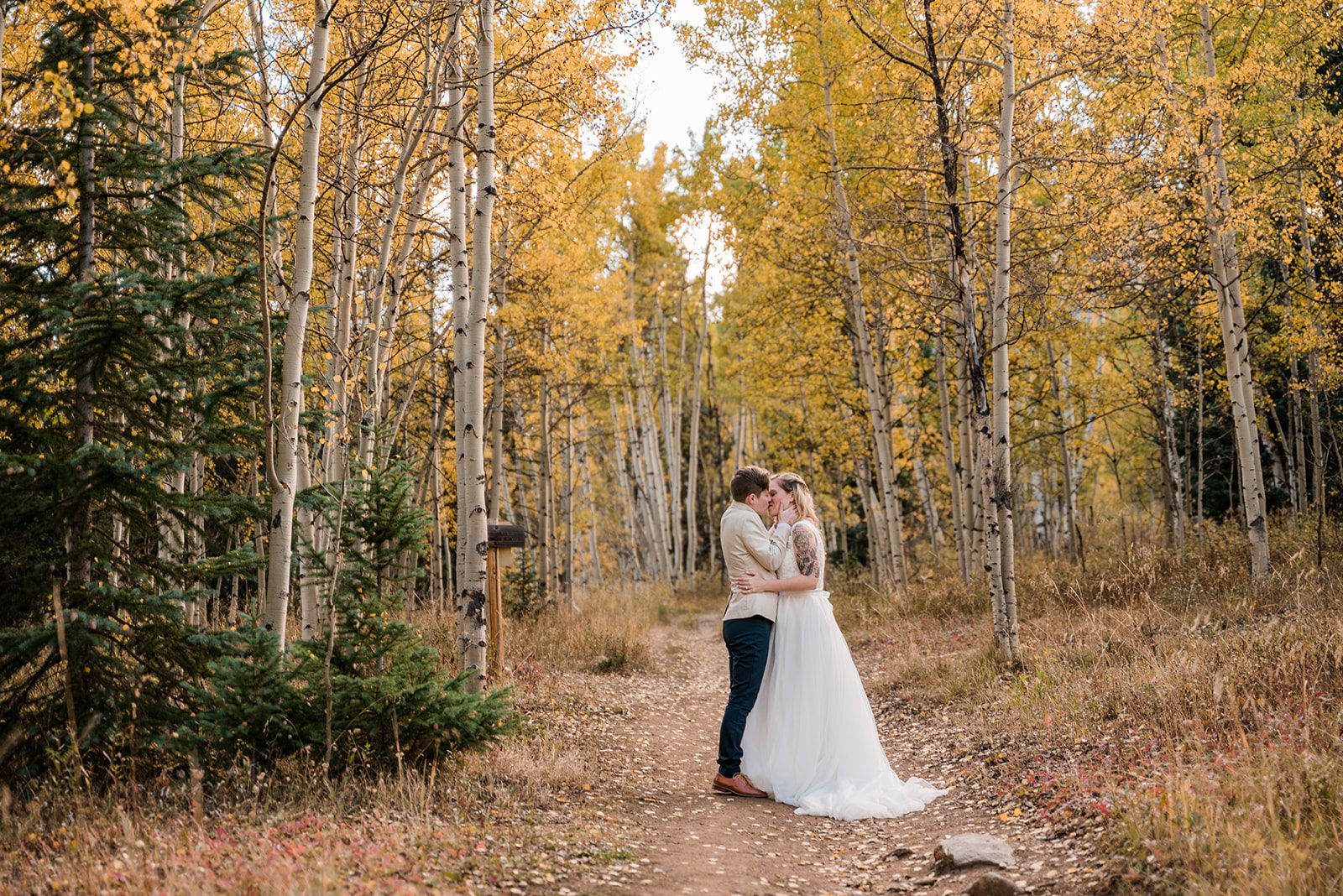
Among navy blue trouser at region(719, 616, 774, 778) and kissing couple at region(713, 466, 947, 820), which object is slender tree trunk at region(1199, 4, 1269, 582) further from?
navy blue trouser at region(719, 616, 774, 778)

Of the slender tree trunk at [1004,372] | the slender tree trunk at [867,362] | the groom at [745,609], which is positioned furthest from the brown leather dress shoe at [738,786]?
the slender tree trunk at [867,362]

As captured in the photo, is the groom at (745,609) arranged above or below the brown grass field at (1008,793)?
above

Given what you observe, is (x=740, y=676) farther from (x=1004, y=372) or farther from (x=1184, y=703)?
(x=1004, y=372)

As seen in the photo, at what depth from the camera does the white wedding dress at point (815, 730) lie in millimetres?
5637

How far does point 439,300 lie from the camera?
11930 mm

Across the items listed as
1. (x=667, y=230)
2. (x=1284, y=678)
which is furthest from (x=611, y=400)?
(x=1284, y=678)

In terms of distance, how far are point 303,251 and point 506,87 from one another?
5.03 metres

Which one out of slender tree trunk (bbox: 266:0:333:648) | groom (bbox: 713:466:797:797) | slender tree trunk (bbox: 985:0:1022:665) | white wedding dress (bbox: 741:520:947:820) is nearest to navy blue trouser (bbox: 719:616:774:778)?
groom (bbox: 713:466:797:797)

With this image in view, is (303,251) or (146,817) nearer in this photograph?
(146,817)

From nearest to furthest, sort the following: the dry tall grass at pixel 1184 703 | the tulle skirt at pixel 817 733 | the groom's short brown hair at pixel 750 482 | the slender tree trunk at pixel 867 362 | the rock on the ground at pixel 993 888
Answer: the dry tall grass at pixel 1184 703 → the rock on the ground at pixel 993 888 → the tulle skirt at pixel 817 733 → the groom's short brown hair at pixel 750 482 → the slender tree trunk at pixel 867 362

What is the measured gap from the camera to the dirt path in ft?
13.6

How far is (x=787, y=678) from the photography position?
6.09 meters

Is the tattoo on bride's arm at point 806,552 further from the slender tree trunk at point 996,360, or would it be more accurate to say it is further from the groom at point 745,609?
the slender tree trunk at point 996,360

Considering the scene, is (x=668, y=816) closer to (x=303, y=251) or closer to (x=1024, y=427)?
(x=303, y=251)
